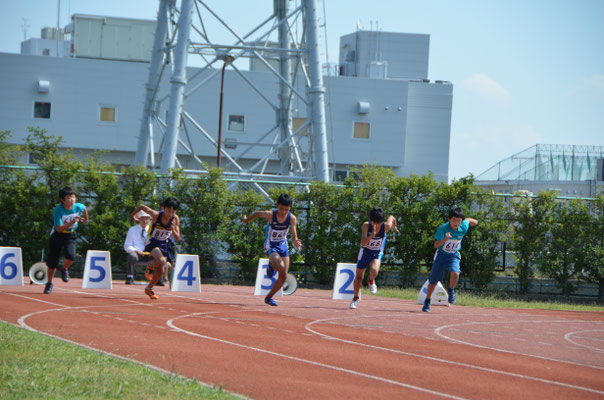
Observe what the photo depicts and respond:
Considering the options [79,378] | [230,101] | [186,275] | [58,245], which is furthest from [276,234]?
[230,101]

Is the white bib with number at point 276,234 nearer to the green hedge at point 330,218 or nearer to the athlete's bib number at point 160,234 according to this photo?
the athlete's bib number at point 160,234

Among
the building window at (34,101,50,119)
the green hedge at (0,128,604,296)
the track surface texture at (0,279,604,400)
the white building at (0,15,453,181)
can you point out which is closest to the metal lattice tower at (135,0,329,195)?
the green hedge at (0,128,604,296)

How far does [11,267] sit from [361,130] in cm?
4100

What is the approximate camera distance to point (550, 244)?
24.5 meters

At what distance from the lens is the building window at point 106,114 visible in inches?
2131

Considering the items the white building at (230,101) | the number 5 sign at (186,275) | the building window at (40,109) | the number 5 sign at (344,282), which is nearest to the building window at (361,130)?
the white building at (230,101)

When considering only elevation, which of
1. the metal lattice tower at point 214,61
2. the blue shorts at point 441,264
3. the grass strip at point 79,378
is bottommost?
the grass strip at point 79,378

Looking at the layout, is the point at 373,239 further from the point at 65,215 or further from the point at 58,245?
the point at 58,245

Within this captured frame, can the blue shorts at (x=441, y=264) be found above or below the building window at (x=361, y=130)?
below

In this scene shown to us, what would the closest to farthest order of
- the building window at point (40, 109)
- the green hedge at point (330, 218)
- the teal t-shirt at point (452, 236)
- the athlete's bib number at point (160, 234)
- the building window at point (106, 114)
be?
the athlete's bib number at point (160, 234) < the teal t-shirt at point (452, 236) < the green hedge at point (330, 218) < the building window at point (40, 109) < the building window at point (106, 114)

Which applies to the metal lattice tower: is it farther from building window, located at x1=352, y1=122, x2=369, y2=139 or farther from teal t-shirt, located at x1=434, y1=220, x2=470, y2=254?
building window, located at x1=352, y1=122, x2=369, y2=139

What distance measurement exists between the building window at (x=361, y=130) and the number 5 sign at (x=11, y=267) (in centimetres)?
4067

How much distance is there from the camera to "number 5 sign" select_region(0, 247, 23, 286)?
1822cm

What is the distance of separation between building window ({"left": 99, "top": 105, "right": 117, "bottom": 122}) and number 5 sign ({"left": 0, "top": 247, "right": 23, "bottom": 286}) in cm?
3681
